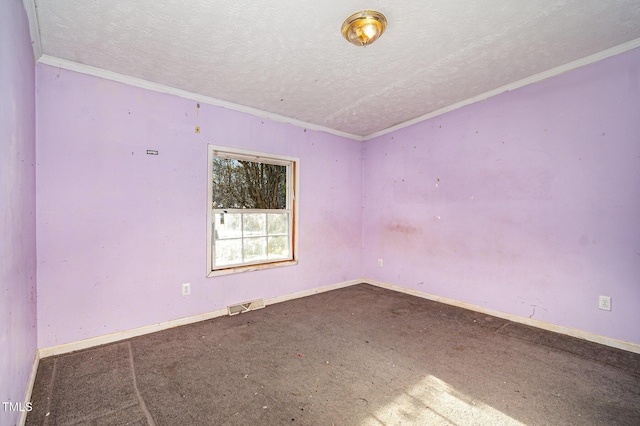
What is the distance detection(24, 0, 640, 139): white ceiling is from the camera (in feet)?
5.87

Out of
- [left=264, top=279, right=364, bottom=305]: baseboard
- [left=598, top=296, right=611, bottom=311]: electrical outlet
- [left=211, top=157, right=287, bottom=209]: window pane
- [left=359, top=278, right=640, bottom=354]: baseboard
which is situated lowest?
[left=264, top=279, right=364, bottom=305]: baseboard

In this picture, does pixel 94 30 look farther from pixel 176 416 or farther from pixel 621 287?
pixel 621 287

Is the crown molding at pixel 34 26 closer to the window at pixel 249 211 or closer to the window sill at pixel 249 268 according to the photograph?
the window at pixel 249 211

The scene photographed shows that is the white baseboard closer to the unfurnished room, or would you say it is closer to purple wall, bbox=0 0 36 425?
the unfurnished room

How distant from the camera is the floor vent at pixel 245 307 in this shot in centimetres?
314

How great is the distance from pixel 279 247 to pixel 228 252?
2.37 ft

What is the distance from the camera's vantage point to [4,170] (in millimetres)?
1286

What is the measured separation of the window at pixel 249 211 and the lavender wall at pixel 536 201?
5.66 feet

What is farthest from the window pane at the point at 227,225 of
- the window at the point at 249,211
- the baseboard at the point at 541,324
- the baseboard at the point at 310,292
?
the baseboard at the point at 541,324

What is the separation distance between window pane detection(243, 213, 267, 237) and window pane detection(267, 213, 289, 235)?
0.09 m

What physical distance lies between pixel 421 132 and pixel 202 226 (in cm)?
311

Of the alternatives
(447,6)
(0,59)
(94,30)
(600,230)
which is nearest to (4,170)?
(0,59)

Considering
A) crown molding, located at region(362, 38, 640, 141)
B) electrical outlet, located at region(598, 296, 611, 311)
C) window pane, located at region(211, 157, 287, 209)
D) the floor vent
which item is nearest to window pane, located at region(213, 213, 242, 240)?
window pane, located at region(211, 157, 287, 209)

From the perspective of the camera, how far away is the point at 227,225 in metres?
3.27
